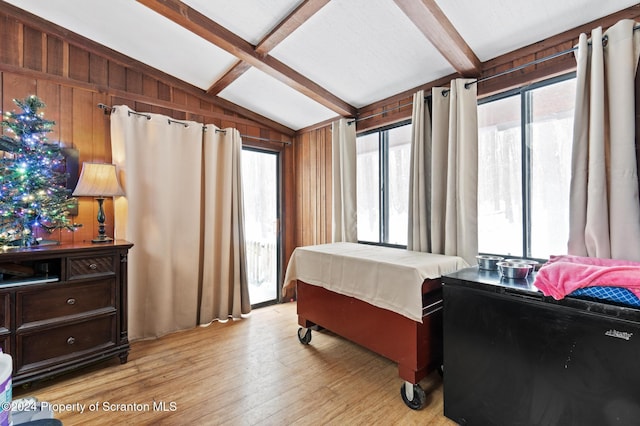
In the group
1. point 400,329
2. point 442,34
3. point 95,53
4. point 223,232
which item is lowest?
point 400,329

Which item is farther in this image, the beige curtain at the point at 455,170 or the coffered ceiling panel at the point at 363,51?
the beige curtain at the point at 455,170

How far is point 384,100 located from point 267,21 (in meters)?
1.39

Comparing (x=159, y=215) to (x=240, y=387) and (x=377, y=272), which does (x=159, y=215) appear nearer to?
(x=240, y=387)

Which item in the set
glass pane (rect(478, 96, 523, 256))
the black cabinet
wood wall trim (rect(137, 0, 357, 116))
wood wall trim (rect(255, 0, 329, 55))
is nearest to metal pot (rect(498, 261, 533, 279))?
the black cabinet

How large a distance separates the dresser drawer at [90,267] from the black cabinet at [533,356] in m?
2.47

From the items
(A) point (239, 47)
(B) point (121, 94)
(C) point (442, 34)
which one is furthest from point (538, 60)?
(B) point (121, 94)

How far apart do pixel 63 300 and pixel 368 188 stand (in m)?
2.88

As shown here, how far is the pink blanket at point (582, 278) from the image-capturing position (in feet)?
3.77

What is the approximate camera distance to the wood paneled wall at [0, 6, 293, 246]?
2.26 meters

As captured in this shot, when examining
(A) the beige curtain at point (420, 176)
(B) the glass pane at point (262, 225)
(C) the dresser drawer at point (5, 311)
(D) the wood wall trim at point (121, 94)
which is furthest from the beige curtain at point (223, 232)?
(A) the beige curtain at point (420, 176)

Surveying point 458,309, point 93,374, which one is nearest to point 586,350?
point 458,309

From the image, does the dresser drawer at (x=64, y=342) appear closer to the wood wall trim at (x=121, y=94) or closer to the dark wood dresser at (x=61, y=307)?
the dark wood dresser at (x=61, y=307)

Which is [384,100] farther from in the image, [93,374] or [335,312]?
[93,374]

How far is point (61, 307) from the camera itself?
6.68 ft
